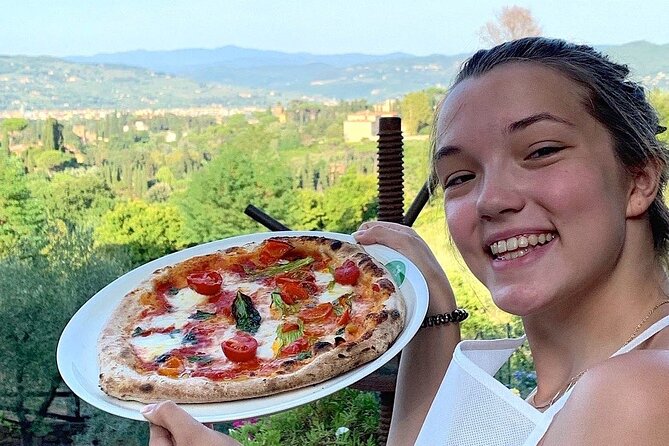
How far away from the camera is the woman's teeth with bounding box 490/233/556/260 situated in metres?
0.79

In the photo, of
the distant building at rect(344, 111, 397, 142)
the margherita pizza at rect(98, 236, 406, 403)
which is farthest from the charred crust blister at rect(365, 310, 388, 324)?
the distant building at rect(344, 111, 397, 142)

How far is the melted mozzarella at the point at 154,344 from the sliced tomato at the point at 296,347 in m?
0.17

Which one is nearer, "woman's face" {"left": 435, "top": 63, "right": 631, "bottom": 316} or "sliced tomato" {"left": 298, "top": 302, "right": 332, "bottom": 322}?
"woman's face" {"left": 435, "top": 63, "right": 631, "bottom": 316}

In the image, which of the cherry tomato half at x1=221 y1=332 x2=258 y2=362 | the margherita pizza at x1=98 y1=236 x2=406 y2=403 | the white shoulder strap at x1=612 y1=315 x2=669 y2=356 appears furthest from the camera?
the cherry tomato half at x1=221 y1=332 x2=258 y2=362

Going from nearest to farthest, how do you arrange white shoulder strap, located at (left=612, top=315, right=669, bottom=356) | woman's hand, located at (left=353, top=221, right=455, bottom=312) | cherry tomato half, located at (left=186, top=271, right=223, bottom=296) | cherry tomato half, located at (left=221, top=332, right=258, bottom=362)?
1. white shoulder strap, located at (left=612, top=315, right=669, bottom=356)
2. cherry tomato half, located at (left=221, top=332, right=258, bottom=362)
3. woman's hand, located at (left=353, top=221, right=455, bottom=312)
4. cherry tomato half, located at (left=186, top=271, right=223, bottom=296)

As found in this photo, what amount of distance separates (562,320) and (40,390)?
1524mm

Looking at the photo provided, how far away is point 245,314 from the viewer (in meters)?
1.21

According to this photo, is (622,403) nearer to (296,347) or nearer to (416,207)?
(296,347)

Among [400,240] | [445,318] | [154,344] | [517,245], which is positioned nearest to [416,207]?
[400,240]

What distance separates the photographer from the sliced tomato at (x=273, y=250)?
1.37 meters

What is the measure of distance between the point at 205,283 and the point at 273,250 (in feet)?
0.53

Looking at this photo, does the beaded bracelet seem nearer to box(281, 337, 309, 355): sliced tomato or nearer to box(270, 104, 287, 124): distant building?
box(281, 337, 309, 355): sliced tomato

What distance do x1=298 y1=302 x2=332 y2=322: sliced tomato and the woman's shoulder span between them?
23.3 inches

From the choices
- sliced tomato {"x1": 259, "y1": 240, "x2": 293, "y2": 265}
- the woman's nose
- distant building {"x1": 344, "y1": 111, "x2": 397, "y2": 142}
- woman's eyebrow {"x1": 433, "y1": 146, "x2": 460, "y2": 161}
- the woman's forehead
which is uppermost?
the woman's forehead
